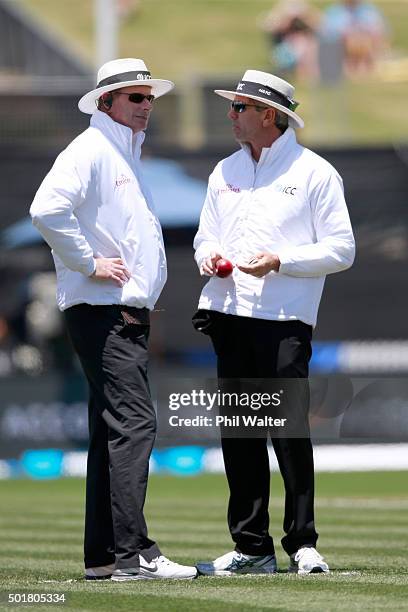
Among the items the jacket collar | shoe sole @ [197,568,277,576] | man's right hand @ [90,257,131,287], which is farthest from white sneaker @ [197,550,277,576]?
the jacket collar

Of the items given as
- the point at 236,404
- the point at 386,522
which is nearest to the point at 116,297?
the point at 236,404

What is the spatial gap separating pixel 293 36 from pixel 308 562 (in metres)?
22.1

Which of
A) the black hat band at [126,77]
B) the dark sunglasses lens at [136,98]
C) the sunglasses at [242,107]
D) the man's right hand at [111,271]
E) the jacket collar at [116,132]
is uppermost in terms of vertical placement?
the black hat band at [126,77]

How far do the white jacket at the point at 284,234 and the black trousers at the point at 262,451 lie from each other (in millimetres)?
77

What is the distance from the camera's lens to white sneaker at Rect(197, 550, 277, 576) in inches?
286

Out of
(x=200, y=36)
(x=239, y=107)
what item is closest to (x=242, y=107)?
(x=239, y=107)

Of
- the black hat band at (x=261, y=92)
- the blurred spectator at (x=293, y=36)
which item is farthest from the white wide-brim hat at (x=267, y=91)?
the blurred spectator at (x=293, y=36)

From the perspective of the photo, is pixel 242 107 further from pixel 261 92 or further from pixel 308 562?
pixel 308 562

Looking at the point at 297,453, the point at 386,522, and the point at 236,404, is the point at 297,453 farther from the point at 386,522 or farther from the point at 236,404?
the point at 386,522

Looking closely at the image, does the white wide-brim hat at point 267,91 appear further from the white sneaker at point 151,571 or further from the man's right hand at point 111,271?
the white sneaker at point 151,571

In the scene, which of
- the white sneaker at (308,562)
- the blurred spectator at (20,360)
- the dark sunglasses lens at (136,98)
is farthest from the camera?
the blurred spectator at (20,360)

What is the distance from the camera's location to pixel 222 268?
23.6 feet

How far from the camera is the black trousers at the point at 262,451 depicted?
720 centimetres

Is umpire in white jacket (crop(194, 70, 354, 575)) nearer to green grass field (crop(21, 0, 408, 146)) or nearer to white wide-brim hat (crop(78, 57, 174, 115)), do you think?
white wide-brim hat (crop(78, 57, 174, 115))
